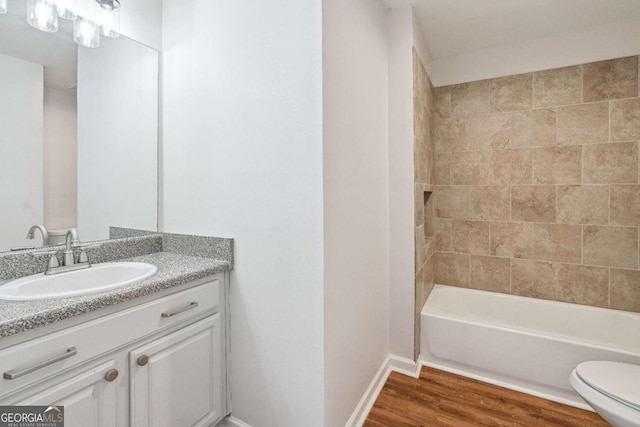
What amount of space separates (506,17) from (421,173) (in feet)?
4.13

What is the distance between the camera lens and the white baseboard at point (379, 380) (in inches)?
61.7

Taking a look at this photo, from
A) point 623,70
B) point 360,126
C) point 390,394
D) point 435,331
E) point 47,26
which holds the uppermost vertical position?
point 623,70

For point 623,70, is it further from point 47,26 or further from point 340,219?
point 47,26

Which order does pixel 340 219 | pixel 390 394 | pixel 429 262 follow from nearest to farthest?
pixel 340 219, pixel 390 394, pixel 429 262

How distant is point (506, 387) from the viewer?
1907 millimetres

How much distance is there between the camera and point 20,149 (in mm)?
1263

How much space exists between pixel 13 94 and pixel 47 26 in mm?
365

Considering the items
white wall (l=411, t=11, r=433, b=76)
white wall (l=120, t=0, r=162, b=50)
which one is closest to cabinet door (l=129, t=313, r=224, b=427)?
white wall (l=120, t=0, r=162, b=50)

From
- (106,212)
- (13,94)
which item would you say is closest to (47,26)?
(13,94)

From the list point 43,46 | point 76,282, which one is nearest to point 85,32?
point 43,46

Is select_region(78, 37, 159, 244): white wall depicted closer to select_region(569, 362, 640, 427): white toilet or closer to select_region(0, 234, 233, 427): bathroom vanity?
select_region(0, 234, 233, 427): bathroom vanity

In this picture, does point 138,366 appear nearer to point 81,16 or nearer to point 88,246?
point 88,246

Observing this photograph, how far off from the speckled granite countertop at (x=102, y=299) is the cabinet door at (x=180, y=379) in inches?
9.2

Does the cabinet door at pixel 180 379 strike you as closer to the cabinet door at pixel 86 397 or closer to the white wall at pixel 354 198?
the cabinet door at pixel 86 397
